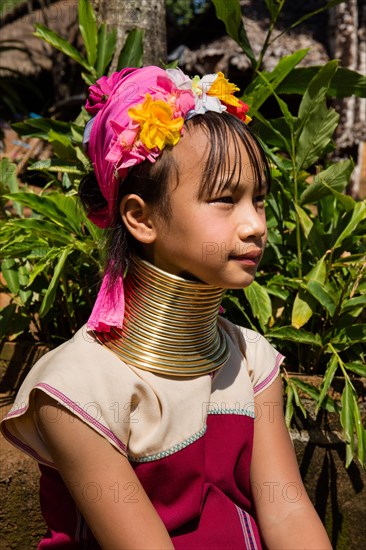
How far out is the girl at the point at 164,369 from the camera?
1.55 m

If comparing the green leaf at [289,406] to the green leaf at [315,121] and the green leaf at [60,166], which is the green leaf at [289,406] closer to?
the green leaf at [315,121]

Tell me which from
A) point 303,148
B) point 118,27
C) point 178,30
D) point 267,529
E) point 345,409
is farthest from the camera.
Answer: point 178,30

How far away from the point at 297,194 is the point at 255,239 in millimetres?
1147

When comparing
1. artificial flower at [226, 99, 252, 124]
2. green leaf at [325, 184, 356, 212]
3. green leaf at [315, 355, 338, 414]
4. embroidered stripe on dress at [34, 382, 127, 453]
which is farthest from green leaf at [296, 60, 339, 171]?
embroidered stripe on dress at [34, 382, 127, 453]

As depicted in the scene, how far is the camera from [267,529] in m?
1.77

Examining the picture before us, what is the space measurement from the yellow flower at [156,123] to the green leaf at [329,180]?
1.09 m

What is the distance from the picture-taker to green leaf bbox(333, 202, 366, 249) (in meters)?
2.57

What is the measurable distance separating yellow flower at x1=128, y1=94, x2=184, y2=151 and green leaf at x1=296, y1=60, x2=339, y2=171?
1105mm

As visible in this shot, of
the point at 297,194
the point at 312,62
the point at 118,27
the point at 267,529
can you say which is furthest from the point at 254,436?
the point at 312,62

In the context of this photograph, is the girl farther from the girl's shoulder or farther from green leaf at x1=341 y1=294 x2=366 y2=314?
green leaf at x1=341 y1=294 x2=366 y2=314

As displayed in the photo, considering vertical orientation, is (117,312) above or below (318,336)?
above

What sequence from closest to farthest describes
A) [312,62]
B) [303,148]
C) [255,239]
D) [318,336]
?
1. [255,239]
2. [318,336]
3. [303,148]
4. [312,62]

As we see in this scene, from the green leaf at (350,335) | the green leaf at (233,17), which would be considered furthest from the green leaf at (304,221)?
the green leaf at (233,17)

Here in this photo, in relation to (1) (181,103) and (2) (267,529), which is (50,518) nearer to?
(2) (267,529)
